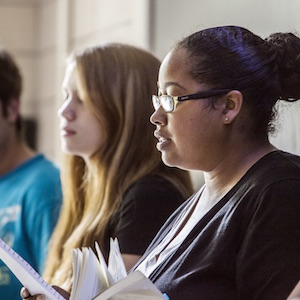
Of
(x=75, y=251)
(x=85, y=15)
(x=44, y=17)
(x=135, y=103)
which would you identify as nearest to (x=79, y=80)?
(x=135, y=103)

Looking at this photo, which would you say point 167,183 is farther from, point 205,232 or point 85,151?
point 205,232

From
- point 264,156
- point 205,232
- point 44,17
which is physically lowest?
point 44,17

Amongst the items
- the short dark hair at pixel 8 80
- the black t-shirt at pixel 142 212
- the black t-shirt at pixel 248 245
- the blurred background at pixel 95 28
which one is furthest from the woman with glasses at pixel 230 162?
the short dark hair at pixel 8 80

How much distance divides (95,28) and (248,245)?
95.7 inches

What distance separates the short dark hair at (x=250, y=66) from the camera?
133 centimetres

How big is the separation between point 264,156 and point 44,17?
310 centimetres

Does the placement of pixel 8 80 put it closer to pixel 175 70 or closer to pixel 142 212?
pixel 142 212

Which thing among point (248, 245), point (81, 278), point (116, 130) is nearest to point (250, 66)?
point (248, 245)

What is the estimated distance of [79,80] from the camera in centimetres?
200

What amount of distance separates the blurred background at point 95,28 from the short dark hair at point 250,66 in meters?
0.10

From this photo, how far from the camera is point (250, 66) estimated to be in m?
1.34

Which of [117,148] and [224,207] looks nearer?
[224,207]

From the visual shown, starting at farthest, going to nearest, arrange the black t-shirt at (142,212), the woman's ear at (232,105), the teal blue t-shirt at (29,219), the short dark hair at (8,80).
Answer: the short dark hair at (8,80)
the teal blue t-shirt at (29,219)
the black t-shirt at (142,212)
the woman's ear at (232,105)

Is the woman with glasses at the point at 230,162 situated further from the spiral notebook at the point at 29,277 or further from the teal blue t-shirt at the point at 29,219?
Answer: the teal blue t-shirt at the point at 29,219
